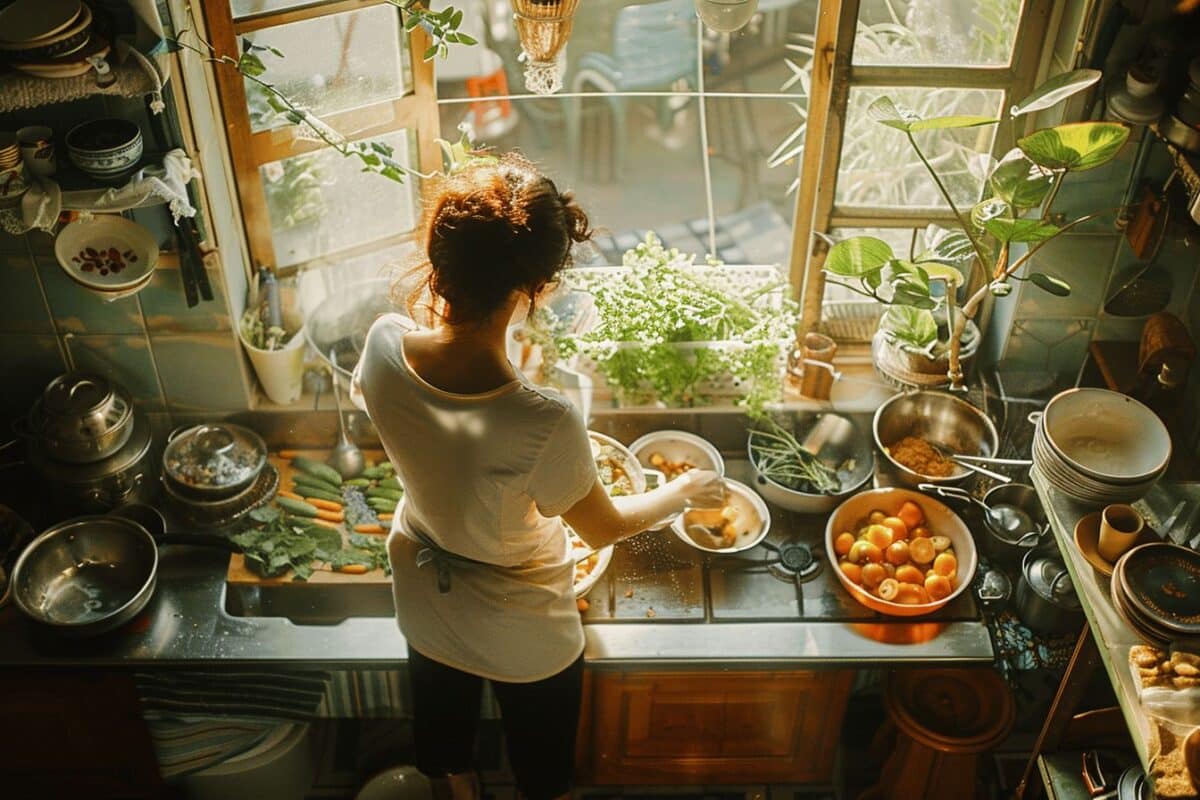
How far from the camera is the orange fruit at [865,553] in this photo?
2752 mm

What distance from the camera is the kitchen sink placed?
Result: 9.20ft

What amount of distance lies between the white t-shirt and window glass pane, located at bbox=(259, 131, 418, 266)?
2.92 ft

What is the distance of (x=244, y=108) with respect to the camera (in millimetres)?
2650

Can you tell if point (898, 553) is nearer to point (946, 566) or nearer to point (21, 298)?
point (946, 566)

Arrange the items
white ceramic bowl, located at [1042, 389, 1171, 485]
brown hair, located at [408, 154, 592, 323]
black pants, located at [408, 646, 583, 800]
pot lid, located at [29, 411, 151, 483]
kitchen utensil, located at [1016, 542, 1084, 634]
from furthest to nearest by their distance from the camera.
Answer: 1. pot lid, located at [29, 411, 151, 483]
2. kitchen utensil, located at [1016, 542, 1084, 634]
3. white ceramic bowl, located at [1042, 389, 1171, 485]
4. black pants, located at [408, 646, 583, 800]
5. brown hair, located at [408, 154, 592, 323]

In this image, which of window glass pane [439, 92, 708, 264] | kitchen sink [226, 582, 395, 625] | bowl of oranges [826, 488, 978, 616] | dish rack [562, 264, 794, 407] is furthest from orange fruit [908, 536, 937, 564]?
window glass pane [439, 92, 708, 264]

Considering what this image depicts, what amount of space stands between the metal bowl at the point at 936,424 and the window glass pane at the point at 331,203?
139cm

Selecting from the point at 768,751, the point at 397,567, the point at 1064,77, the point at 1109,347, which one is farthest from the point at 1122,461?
the point at 397,567

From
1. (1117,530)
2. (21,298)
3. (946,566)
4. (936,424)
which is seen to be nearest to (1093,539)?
(1117,530)

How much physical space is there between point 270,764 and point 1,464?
1040 millimetres

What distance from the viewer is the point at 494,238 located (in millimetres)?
1757

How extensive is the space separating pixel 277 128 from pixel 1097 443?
6.85ft

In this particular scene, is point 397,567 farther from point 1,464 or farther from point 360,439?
point 1,464

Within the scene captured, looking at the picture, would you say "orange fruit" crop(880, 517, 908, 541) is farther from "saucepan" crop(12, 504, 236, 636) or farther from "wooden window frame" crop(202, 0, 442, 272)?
"saucepan" crop(12, 504, 236, 636)
